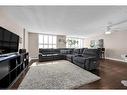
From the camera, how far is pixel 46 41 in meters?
8.45

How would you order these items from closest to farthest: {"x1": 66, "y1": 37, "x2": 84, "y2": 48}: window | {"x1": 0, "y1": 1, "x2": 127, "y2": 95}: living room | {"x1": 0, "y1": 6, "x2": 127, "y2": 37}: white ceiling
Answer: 1. {"x1": 0, "y1": 1, "x2": 127, "y2": 95}: living room
2. {"x1": 0, "y1": 6, "x2": 127, "y2": 37}: white ceiling
3. {"x1": 66, "y1": 37, "x2": 84, "y2": 48}: window

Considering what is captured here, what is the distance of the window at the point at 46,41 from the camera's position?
821cm

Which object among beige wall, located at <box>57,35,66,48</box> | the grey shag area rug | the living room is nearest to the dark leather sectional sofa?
the living room

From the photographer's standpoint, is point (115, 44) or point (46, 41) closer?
point (115, 44)

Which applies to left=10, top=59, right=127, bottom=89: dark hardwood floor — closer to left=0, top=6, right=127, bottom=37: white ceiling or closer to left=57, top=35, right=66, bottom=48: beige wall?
left=0, top=6, right=127, bottom=37: white ceiling

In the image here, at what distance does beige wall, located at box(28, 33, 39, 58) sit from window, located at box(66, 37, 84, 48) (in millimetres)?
3752

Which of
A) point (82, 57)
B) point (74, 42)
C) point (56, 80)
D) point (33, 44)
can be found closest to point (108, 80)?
point (56, 80)

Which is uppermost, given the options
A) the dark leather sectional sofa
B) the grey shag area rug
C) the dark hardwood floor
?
the dark leather sectional sofa

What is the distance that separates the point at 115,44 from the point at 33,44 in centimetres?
655

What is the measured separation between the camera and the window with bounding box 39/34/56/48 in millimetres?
8213

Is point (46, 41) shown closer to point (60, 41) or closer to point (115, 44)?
point (60, 41)
